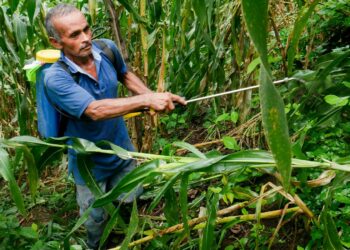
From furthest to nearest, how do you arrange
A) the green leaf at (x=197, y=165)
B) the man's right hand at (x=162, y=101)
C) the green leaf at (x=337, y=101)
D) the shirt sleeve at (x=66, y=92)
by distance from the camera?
the shirt sleeve at (x=66, y=92), the man's right hand at (x=162, y=101), the green leaf at (x=337, y=101), the green leaf at (x=197, y=165)

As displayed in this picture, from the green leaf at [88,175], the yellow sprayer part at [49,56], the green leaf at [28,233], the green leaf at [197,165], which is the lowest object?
the green leaf at [28,233]

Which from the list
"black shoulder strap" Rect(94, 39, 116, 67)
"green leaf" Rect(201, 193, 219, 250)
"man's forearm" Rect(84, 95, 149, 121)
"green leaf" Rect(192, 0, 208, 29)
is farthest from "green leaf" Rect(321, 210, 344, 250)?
"black shoulder strap" Rect(94, 39, 116, 67)

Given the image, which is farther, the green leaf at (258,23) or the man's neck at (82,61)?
the man's neck at (82,61)

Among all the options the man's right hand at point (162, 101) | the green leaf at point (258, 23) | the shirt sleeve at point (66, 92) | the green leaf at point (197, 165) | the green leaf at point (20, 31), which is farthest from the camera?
the green leaf at point (20, 31)

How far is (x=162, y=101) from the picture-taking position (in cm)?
135

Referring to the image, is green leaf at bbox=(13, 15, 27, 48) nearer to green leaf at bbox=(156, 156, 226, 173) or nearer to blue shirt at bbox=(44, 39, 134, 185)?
blue shirt at bbox=(44, 39, 134, 185)

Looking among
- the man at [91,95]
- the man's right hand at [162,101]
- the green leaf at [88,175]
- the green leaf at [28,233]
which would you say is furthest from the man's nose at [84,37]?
the green leaf at [28,233]

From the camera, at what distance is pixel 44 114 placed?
1.61m

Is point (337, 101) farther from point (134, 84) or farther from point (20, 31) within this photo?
point (20, 31)

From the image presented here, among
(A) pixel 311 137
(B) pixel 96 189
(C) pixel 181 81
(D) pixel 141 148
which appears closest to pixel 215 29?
(C) pixel 181 81

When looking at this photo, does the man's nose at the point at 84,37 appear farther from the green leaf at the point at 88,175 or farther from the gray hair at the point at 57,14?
the green leaf at the point at 88,175

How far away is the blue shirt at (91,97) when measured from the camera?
1489 millimetres

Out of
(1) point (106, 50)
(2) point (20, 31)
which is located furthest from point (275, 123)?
(2) point (20, 31)

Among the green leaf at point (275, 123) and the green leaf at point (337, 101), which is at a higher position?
the green leaf at point (275, 123)
